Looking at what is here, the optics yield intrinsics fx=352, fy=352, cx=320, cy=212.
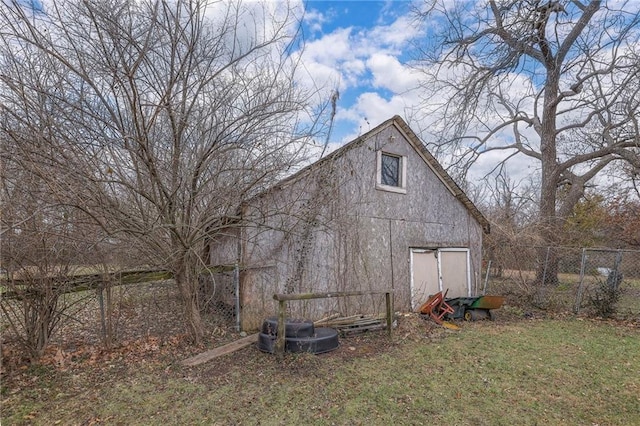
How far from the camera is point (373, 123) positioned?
26.0 feet

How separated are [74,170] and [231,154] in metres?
2.05

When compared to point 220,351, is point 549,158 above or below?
above

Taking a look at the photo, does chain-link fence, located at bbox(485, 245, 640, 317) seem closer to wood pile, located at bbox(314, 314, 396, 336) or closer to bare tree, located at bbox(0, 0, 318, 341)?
wood pile, located at bbox(314, 314, 396, 336)

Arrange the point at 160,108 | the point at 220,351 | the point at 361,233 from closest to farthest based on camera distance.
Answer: the point at 160,108, the point at 220,351, the point at 361,233

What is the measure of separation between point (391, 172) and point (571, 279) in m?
7.87

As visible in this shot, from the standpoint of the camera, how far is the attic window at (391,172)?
8164 millimetres

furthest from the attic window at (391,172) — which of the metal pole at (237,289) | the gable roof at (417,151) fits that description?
the metal pole at (237,289)

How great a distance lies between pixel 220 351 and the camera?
5.32m

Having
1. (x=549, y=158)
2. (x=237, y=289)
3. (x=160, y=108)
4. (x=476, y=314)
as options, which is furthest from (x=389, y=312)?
(x=549, y=158)

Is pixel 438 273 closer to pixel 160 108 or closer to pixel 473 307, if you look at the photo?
pixel 473 307

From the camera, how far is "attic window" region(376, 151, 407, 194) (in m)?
8.16

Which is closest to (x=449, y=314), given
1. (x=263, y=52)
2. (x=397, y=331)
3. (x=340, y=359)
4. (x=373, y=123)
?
(x=397, y=331)

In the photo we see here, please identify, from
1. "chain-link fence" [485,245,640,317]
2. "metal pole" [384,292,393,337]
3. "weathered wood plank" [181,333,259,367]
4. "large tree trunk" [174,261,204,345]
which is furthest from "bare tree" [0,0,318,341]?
"chain-link fence" [485,245,640,317]

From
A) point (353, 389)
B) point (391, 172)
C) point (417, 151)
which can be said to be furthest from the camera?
point (417, 151)
